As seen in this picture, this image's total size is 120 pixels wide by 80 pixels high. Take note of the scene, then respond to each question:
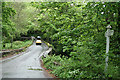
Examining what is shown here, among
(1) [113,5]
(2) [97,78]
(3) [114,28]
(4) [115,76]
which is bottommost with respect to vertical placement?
(2) [97,78]

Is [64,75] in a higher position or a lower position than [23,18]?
lower

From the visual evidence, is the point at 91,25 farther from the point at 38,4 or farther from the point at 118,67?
the point at 38,4

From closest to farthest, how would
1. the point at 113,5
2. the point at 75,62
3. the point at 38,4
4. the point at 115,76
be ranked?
the point at 115,76
the point at 113,5
the point at 75,62
the point at 38,4

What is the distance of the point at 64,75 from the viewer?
6.13 meters

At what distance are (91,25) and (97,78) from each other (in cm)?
211

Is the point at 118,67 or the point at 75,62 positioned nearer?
the point at 118,67

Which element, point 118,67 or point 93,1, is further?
point 93,1

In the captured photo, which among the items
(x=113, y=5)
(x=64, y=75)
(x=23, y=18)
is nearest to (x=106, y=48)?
(x=113, y=5)

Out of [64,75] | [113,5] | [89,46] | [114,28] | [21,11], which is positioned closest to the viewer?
[113,5]

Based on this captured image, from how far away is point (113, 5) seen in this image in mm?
4164

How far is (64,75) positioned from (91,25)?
8.72 ft

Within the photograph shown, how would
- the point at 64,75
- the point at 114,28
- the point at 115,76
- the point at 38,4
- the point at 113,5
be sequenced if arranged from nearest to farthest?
the point at 115,76 → the point at 113,5 → the point at 114,28 → the point at 64,75 → the point at 38,4

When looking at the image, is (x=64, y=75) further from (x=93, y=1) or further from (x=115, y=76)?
(x=93, y=1)

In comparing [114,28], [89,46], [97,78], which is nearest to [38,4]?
[89,46]
